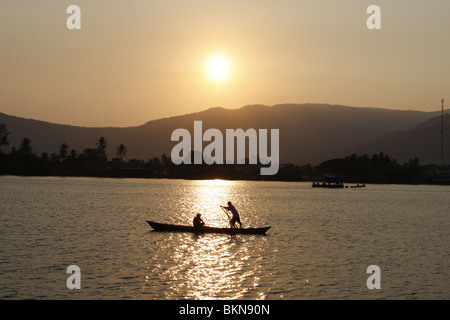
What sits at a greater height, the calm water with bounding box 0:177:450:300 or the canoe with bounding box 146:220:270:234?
the canoe with bounding box 146:220:270:234

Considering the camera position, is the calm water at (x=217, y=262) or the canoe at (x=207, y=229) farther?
the canoe at (x=207, y=229)

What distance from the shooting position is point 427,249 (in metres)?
46.7

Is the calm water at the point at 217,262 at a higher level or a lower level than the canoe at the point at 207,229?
lower

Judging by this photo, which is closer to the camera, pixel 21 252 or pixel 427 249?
pixel 21 252

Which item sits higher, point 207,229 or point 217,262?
point 207,229

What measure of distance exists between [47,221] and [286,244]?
1156 inches

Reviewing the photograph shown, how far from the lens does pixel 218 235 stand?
53.3 m

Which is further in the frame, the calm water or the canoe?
the canoe
